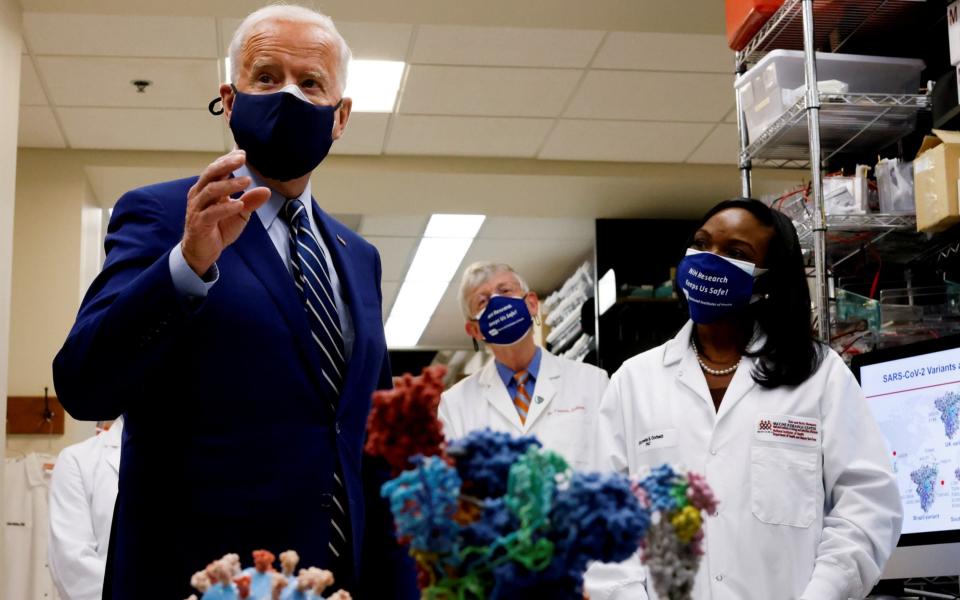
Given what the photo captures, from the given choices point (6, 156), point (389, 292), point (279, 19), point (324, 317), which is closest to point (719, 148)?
point (389, 292)

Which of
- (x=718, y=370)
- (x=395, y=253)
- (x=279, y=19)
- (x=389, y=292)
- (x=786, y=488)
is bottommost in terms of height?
(x=786, y=488)

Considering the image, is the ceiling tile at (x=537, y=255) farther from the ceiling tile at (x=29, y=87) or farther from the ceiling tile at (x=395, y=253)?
the ceiling tile at (x=29, y=87)

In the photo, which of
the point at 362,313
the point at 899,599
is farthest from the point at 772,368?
the point at 362,313

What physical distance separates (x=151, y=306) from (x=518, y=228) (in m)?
6.53

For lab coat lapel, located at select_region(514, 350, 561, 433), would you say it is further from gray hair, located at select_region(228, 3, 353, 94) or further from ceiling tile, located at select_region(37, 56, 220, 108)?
ceiling tile, located at select_region(37, 56, 220, 108)

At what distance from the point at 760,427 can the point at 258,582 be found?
4.74 feet

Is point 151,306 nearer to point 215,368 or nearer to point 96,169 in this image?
point 215,368

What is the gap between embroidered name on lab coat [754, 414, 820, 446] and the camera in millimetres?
1987

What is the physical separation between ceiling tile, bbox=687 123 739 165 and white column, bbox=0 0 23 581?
11.5 feet

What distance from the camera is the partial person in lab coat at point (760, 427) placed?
193 cm

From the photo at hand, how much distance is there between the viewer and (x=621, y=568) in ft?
6.43

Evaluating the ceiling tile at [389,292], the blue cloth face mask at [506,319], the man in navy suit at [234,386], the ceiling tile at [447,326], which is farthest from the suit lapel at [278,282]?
the ceiling tile at [447,326]

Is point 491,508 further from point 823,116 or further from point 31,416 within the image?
point 31,416

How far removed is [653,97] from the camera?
224 inches
